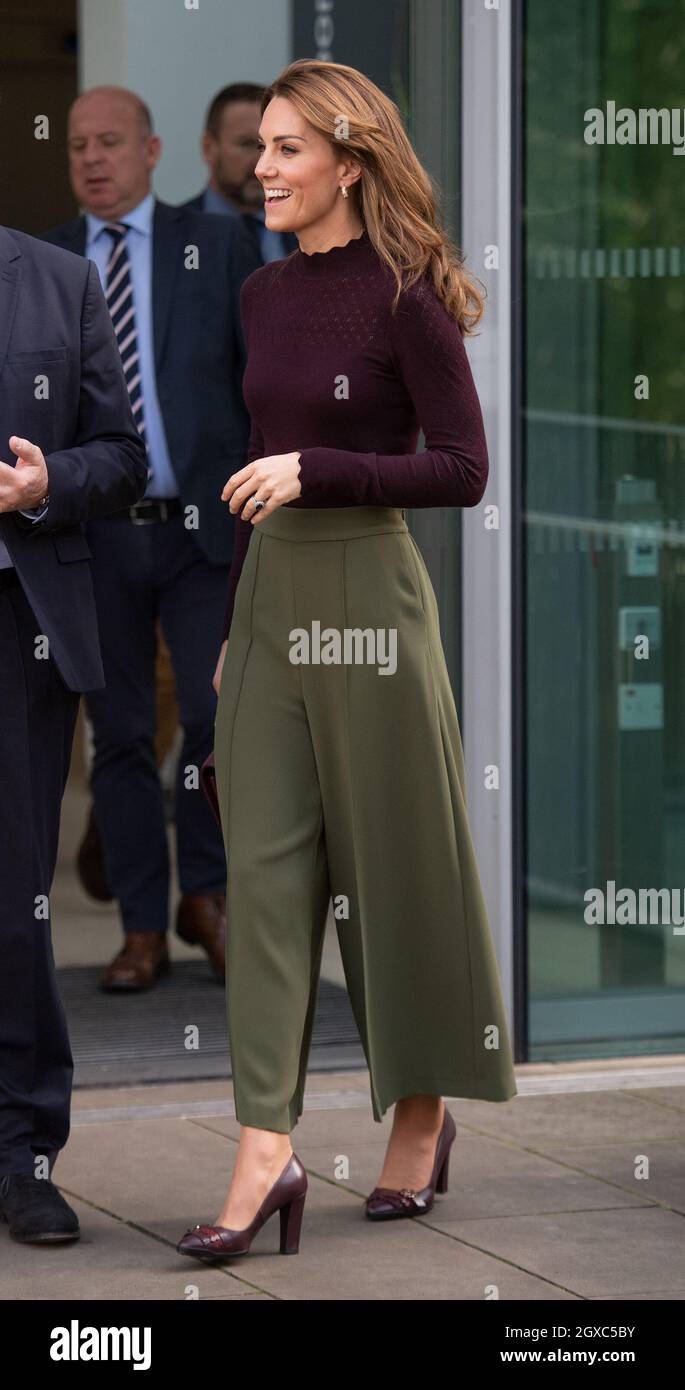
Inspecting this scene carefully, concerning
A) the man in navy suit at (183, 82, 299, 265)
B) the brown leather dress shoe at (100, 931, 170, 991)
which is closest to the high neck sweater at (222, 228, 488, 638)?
the man in navy suit at (183, 82, 299, 265)

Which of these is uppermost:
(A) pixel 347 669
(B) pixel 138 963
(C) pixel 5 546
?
(C) pixel 5 546

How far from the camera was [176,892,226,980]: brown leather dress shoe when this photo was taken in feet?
19.8

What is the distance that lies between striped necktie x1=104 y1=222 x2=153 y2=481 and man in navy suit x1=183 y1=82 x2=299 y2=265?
0.79ft

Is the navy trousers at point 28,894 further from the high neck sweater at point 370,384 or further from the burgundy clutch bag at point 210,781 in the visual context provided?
the high neck sweater at point 370,384

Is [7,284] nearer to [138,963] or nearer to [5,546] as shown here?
[5,546]

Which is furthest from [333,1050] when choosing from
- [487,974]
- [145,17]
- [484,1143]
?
[145,17]

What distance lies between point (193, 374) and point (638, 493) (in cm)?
129

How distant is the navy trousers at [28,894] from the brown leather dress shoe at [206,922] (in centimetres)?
203

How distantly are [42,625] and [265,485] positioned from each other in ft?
1.73

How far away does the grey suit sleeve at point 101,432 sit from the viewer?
151 inches

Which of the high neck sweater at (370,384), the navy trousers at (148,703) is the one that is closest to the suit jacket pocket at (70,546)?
the high neck sweater at (370,384)

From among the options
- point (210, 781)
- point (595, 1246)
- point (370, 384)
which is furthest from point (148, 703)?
point (595, 1246)

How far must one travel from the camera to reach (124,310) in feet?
19.5

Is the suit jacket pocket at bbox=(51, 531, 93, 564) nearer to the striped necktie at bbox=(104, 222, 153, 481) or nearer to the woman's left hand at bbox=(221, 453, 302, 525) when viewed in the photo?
the woman's left hand at bbox=(221, 453, 302, 525)
